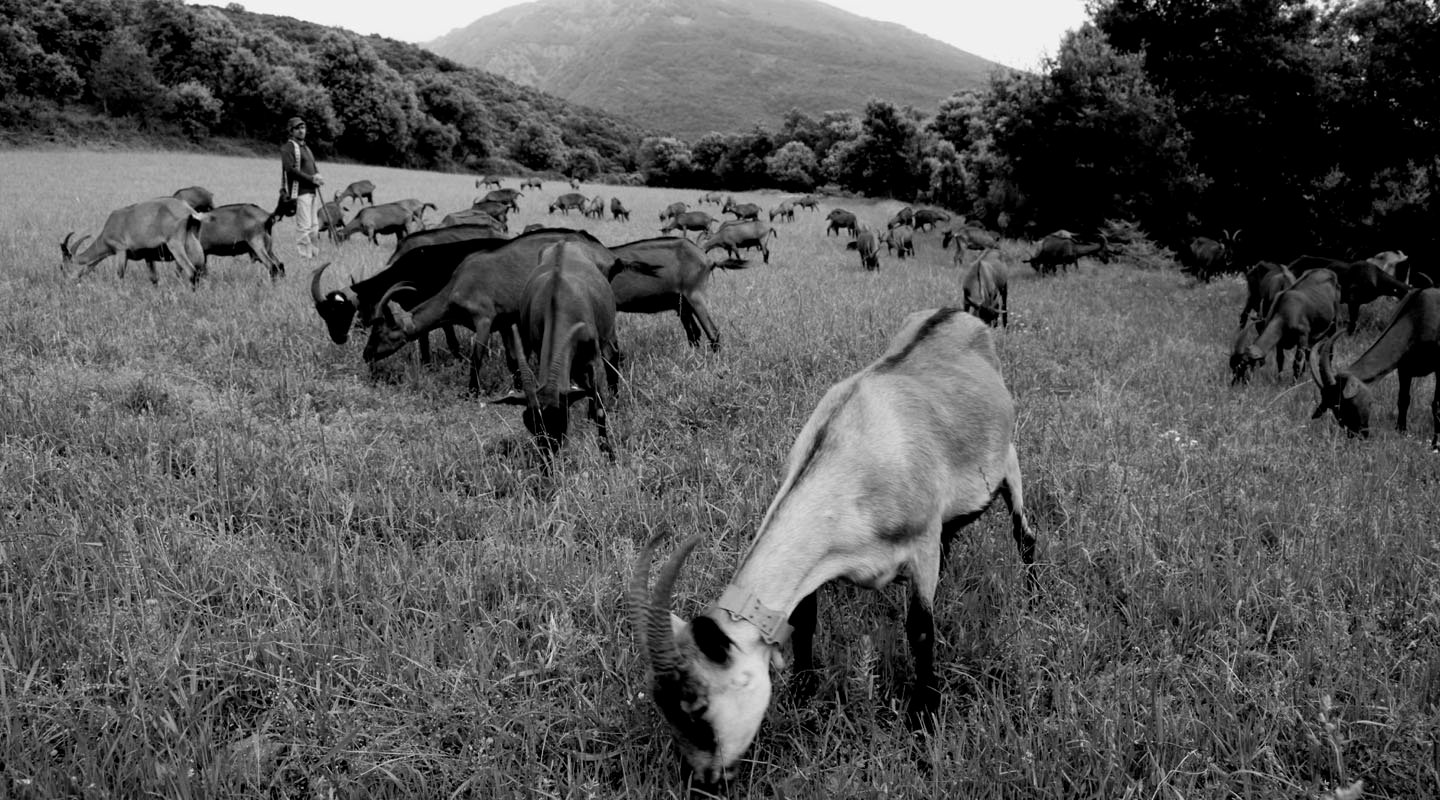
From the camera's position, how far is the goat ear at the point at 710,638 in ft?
7.61

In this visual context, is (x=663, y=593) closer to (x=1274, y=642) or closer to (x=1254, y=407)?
(x=1274, y=642)

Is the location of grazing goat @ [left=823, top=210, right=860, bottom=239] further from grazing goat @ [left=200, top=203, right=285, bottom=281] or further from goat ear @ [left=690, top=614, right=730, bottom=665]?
goat ear @ [left=690, top=614, right=730, bottom=665]

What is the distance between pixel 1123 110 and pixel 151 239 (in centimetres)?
2135

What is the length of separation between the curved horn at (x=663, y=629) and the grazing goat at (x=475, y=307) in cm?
557

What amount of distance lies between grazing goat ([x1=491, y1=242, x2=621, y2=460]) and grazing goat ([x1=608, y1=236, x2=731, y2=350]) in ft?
3.43

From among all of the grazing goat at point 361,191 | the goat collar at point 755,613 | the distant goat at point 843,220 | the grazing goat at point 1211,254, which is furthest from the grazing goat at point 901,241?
the goat collar at point 755,613

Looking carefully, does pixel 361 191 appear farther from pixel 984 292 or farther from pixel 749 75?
pixel 749 75

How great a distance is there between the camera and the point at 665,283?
8922 millimetres

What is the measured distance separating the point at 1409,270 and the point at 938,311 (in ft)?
47.2

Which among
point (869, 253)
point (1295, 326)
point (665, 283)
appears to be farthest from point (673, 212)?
point (1295, 326)

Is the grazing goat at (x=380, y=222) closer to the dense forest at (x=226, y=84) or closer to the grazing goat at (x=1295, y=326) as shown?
the grazing goat at (x=1295, y=326)

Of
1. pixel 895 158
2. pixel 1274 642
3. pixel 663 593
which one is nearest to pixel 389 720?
pixel 663 593

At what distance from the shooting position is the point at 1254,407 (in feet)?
24.1

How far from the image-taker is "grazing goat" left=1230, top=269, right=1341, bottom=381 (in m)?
8.86
